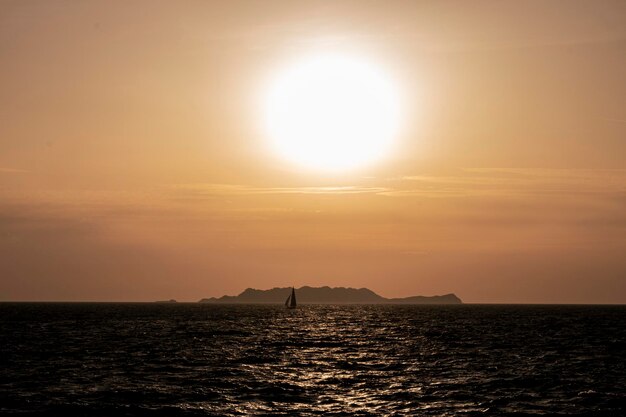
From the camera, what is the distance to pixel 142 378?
177 ft

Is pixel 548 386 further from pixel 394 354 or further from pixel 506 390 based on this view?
pixel 394 354

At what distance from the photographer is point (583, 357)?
71938mm

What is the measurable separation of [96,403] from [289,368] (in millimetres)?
21796

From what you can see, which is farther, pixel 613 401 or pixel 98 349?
pixel 98 349

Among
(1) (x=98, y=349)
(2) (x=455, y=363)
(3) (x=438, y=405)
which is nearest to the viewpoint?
(3) (x=438, y=405)

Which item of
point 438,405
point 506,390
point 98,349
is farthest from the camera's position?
point 98,349

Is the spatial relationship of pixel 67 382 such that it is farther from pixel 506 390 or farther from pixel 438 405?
pixel 506 390

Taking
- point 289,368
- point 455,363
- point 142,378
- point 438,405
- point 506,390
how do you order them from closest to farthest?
point 438,405 → point 506,390 → point 142,378 → point 289,368 → point 455,363

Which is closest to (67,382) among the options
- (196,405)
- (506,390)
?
(196,405)

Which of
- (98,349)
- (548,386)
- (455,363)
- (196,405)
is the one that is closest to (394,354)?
(455,363)

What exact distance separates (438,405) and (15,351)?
4957cm

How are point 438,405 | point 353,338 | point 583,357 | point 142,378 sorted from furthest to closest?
1. point 353,338
2. point 583,357
3. point 142,378
4. point 438,405

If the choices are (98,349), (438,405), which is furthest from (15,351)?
(438,405)

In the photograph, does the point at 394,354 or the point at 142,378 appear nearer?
the point at 142,378
